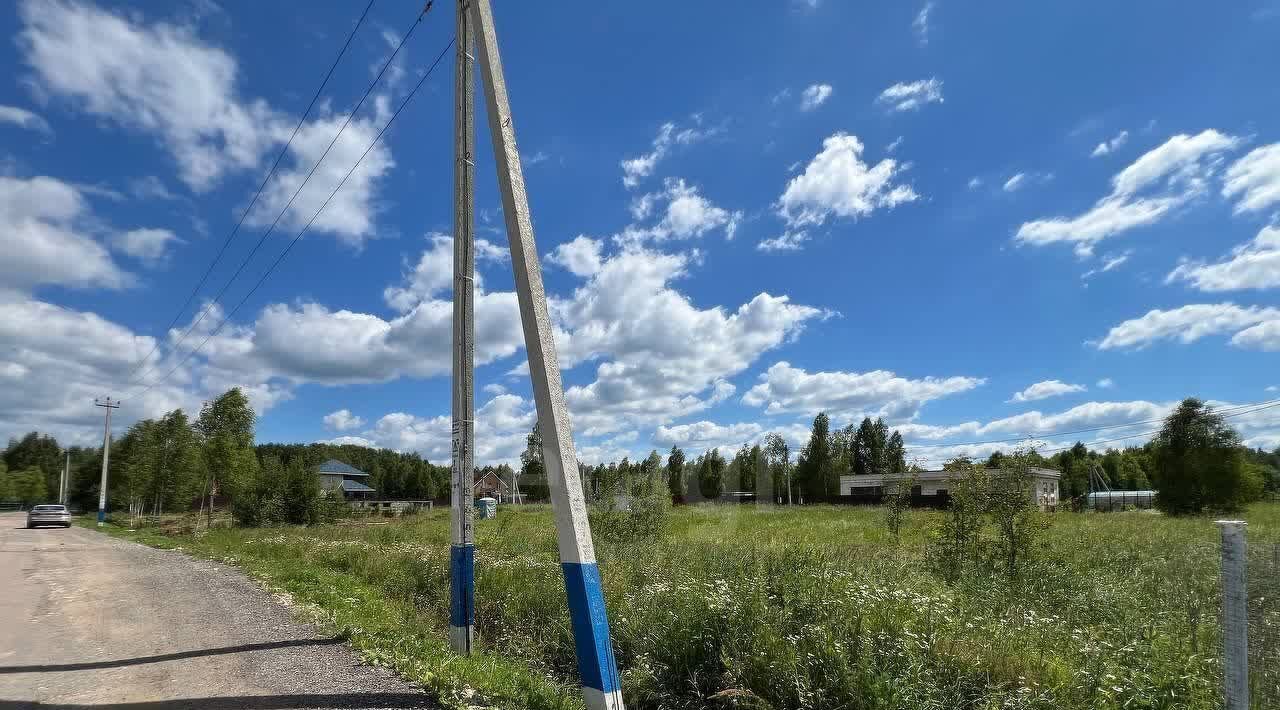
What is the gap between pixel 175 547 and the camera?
21453 millimetres

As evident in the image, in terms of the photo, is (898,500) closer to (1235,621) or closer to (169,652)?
(1235,621)

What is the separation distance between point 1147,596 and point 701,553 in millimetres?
6837

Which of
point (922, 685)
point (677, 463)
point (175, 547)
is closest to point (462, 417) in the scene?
point (922, 685)

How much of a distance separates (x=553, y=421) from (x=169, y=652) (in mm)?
5157

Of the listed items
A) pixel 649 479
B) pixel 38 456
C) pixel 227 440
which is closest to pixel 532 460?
pixel 227 440

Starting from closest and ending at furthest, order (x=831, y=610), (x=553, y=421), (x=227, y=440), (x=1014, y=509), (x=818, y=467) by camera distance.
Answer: (x=553, y=421)
(x=831, y=610)
(x=1014, y=509)
(x=227, y=440)
(x=818, y=467)

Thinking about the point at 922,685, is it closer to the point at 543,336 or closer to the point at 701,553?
the point at 543,336

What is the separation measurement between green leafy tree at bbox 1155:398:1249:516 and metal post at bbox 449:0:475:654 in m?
50.7

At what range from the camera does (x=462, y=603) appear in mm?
7359

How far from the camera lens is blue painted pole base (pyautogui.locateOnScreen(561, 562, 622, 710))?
5387 millimetres

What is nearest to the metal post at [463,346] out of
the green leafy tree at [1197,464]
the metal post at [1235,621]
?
the metal post at [1235,621]

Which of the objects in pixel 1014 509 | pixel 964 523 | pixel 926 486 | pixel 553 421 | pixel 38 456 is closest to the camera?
pixel 553 421

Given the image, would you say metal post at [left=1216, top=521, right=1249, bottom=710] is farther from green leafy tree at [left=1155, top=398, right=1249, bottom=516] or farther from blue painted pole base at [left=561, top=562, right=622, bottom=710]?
green leafy tree at [left=1155, top=398, right=1249, bottom=516]

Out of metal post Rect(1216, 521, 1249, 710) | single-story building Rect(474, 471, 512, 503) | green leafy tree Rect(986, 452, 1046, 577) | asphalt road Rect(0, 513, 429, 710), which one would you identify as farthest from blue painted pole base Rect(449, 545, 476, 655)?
single-story building Rect(474, 471, 512, 503)
